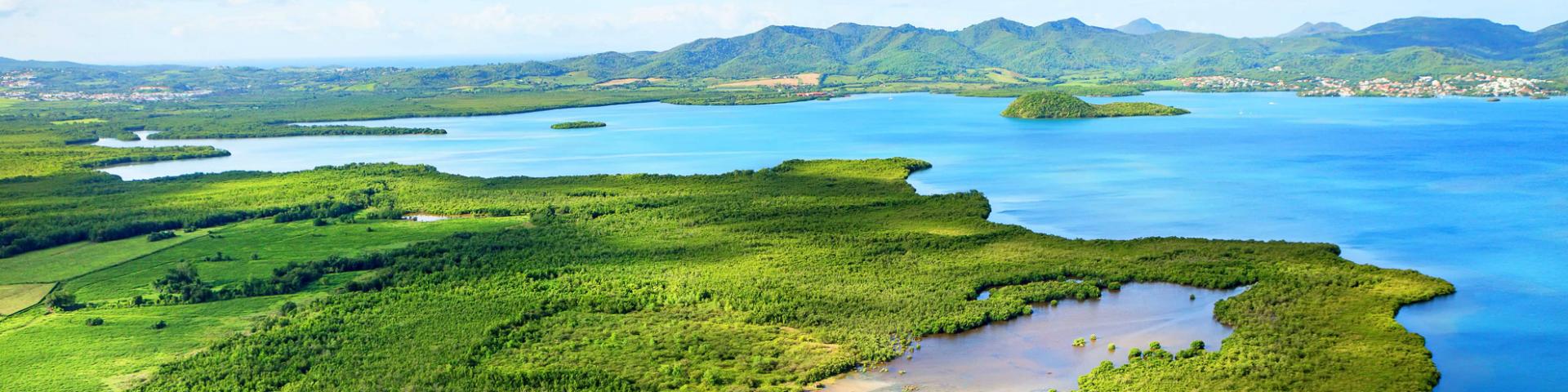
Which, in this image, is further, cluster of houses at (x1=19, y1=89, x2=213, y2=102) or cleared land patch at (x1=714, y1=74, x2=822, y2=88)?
cleared land patch at (x1=714, y1=74, x2=822, y2=88)

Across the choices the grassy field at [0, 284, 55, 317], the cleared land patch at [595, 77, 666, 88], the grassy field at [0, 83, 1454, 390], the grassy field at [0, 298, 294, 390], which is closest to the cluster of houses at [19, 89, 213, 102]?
the cleared land patch at [595, 77, 666, 88]

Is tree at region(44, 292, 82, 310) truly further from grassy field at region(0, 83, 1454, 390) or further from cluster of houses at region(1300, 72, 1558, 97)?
cluster of houses at region(1300, 72, 1558, 97)

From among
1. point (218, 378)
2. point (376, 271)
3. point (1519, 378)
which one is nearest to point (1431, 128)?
point (1519, 378)

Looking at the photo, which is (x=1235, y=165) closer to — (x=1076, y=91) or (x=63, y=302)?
(x=63, y=302)

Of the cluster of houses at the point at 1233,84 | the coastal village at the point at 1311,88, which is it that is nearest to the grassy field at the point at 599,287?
the coastal village at the point at 1311,88

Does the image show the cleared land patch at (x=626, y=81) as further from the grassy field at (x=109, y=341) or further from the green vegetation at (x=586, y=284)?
the grassy field at (x=109, y=341)

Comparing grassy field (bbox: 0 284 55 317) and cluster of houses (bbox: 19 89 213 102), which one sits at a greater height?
cluster of houses (bbox: 19 89 213 102)
